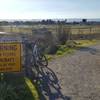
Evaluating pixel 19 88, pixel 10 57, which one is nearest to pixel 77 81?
pixel 19 88

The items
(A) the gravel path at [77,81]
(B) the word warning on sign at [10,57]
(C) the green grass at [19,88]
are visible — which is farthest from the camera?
(B) the word warning on sign at [10,57]

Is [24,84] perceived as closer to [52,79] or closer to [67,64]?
[52,79]

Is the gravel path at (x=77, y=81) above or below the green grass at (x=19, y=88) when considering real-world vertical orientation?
below

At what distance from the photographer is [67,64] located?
57.2 ft

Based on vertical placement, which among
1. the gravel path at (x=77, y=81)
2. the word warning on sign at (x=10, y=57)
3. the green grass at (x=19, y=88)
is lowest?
the gravel path at (x=77, y=81)

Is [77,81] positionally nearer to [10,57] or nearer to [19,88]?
[19,88]

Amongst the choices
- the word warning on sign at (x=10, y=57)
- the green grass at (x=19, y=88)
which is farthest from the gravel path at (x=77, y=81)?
the word warning on sign at (x=10, y=57)

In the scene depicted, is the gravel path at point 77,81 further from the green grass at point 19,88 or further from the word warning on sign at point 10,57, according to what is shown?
the word warning on sign at point 10,57

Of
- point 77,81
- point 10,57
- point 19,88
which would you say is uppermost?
point 10,57

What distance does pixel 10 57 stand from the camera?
35.0ft

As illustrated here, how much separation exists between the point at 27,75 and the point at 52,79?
904 millimetres

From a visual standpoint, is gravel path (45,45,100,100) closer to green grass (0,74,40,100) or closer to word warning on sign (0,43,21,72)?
green grass (0,74,40,100)

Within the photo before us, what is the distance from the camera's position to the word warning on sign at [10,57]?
10539mm

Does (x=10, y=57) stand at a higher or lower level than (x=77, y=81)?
higher
